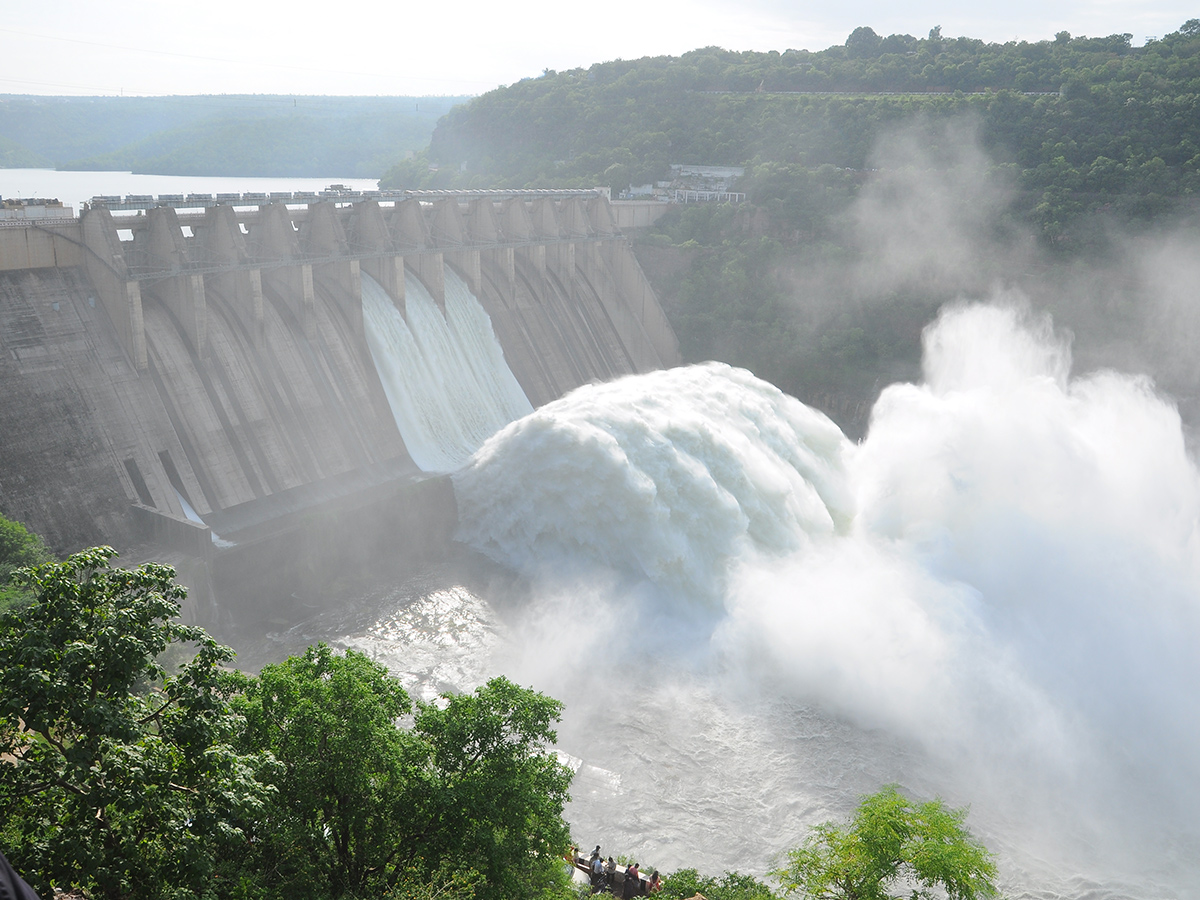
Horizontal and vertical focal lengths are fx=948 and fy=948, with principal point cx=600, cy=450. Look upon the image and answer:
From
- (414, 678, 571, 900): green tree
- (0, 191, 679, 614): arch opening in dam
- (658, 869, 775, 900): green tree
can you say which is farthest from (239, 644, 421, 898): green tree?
(0, 191, 679, 614): arch opening in dam

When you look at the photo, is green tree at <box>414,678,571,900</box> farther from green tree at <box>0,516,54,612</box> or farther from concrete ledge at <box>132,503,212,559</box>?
concrete ledge at <box>132,503,212,559</box>

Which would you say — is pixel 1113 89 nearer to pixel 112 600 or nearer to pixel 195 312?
pixel 195 312

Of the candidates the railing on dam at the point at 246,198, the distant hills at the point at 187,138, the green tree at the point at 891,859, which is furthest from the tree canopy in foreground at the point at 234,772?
the distant hills at the point at 187,138

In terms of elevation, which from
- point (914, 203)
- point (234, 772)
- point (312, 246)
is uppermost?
point (914, 203)

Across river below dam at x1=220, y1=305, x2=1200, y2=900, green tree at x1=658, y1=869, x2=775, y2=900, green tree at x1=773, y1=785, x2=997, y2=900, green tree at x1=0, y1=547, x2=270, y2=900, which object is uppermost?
river below dam at x1=220, y1=305, x2=1200, y2=900

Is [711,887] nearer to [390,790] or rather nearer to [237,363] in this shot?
[390,790]

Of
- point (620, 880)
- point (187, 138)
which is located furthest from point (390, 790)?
point (187, 138)
